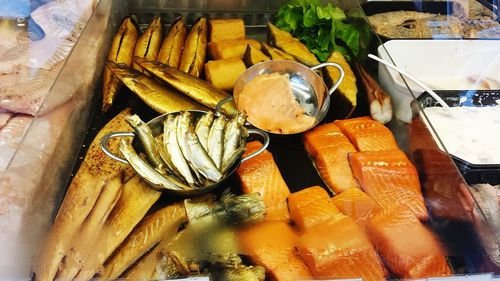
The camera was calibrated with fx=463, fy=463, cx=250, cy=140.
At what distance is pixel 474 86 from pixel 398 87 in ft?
1.58

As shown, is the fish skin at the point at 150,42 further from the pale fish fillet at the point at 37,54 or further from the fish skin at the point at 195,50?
the pale fish fillet at the point at 37,54

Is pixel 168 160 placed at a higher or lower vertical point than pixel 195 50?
lower

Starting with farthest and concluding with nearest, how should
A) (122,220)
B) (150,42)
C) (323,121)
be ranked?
(150,42)
(323,121)
(122,220)

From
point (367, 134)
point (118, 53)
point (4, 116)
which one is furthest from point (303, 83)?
point (4, 116)

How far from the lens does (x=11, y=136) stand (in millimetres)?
2477

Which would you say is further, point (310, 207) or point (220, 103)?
point (220, 103)

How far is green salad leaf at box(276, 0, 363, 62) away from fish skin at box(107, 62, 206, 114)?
1.18m

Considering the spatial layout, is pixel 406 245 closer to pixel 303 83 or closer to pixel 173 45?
pixel 303 83

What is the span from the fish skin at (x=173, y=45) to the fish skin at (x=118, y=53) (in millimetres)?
217

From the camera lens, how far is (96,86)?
3.12 meters

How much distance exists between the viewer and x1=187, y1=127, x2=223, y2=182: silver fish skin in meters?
2.25

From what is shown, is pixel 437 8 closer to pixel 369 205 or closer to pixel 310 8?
pixel 310 8

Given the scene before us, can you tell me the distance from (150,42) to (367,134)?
5.56 ft

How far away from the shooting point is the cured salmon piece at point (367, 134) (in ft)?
9.01
